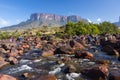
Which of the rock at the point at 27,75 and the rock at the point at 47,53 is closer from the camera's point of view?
the rock at the point at 27,75

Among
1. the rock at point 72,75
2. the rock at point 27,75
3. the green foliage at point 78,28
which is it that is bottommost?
the rock at point 72,75

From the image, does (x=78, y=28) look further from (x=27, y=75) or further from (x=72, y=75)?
(x=27, y=75)

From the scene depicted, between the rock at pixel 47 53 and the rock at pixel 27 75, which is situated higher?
the rock at pixel 47 53

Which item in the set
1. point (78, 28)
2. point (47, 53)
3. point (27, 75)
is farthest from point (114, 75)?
point (78, 28)

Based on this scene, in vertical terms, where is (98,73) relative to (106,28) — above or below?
below

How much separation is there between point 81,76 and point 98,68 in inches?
74.3

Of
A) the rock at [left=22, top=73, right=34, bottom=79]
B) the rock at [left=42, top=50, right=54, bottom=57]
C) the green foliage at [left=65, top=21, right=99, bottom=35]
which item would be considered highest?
the green foliage at [left=65, top=21, right=99, bottom=35]

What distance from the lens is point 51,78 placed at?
2017 centimetres

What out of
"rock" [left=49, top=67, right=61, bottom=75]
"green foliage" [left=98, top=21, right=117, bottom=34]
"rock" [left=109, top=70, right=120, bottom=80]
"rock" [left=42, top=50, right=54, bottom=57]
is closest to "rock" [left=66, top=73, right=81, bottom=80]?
"rock" [left=49, top=67, right=61, bottom=75]

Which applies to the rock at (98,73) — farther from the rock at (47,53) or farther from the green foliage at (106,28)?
the green foliage at (106,28)

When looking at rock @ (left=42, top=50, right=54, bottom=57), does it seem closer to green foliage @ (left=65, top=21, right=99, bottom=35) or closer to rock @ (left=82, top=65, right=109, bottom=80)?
rock @ (left=82, top=65, right=109, bottom=80)

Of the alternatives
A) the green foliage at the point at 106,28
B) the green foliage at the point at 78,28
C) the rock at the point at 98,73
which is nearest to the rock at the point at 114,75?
the rock at the point at 98,73

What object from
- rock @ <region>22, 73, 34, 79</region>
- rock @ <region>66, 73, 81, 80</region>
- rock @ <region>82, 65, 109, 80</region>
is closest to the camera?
rock @ <region>82, 65, 109, 80</region>

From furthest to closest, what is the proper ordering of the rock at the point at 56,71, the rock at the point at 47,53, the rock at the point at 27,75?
the rock at the point at 47,53, the rock at the point at 56,71, the rock at the point at 27,75
